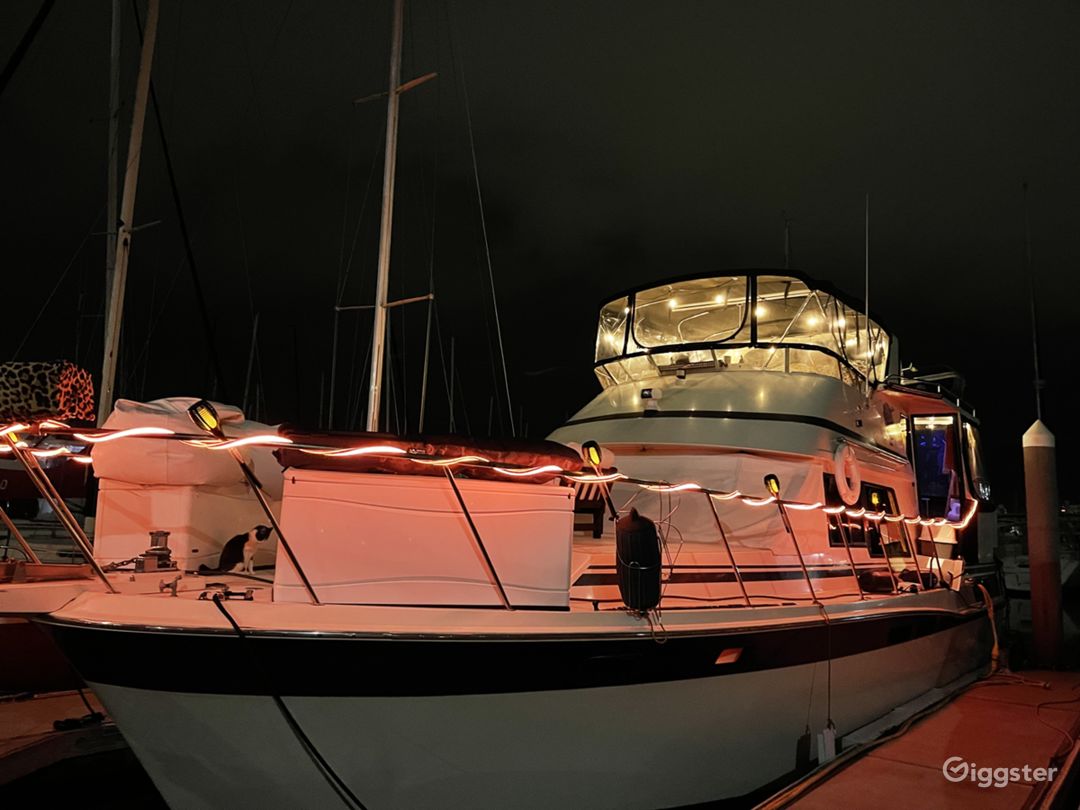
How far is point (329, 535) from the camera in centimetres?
454

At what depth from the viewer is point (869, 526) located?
29.8ft

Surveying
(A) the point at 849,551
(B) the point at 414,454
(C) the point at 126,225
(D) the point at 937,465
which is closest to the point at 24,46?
(C) the point at 126,225

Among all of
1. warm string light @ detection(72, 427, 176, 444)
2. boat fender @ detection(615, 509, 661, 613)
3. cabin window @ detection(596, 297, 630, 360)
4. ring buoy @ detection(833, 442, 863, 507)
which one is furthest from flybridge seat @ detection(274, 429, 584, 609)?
cabin window @ detection(596, 297, 630, 360)

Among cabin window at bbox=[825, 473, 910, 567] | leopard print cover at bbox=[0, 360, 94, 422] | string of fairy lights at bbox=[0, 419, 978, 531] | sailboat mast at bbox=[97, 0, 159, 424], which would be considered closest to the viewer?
string of fairy lights at bbox=[0, 419, 978, 531]

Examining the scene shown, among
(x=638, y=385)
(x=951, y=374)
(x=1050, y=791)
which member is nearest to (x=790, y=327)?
(x=638, y=385)

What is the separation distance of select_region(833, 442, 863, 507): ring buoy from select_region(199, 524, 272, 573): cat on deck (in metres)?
5.67

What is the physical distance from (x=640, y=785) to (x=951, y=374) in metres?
10.5

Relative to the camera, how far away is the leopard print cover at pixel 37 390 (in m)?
6.25

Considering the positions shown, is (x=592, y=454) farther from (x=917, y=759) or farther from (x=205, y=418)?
(x=917, y=759)

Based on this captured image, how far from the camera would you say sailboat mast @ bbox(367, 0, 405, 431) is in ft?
23.7

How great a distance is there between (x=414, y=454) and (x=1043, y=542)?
1102 centimetres

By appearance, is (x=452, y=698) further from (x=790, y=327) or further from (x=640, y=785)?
(x=790, y=327)

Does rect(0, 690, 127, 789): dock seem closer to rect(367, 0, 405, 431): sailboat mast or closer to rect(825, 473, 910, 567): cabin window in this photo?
rect(367, 0, 405, 431): sailboat mast

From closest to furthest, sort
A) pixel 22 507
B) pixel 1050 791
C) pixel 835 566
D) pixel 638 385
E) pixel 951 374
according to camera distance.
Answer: pixel 1050 791, pixel 835 566, pixel 638 385, pixel 951 374, pixel 22 507
